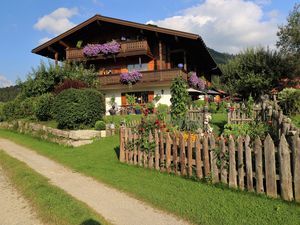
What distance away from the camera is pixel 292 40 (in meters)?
28.1

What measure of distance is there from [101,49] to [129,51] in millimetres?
2868

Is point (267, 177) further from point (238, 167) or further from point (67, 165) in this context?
point (67, 165)

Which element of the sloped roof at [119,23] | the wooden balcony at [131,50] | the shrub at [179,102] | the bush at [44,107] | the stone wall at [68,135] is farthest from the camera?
the wooden balcony at [131,50]

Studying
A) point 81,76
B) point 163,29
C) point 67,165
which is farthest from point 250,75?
point 67,165

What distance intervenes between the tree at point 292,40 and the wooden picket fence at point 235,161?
25.0 meters

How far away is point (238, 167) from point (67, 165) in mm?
5730

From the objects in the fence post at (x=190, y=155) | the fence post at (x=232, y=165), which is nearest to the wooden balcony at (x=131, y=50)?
the fence post at (x=190, y=155)

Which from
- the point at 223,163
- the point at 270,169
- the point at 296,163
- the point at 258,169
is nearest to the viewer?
the point at 296,163

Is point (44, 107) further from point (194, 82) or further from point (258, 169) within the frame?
point (258, 169)

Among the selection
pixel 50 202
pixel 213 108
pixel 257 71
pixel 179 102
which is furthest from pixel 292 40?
pixel 50 202

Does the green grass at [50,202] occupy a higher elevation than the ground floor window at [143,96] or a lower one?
lower

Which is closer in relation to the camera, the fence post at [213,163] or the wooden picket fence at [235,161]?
A: the wooden picket fence at [235,161]

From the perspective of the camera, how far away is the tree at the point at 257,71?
29594 millimetres

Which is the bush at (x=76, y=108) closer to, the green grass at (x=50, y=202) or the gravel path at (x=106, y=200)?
the gravel path at (x=106, y=200)
